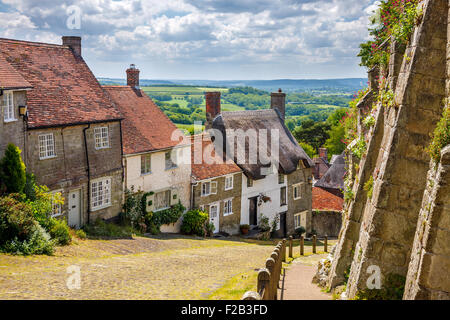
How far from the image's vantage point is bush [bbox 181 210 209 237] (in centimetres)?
2864

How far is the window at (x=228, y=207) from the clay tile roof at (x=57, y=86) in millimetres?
10884

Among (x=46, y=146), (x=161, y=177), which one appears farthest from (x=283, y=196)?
(x=46, y=146)

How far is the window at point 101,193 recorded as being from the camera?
23.6 metres

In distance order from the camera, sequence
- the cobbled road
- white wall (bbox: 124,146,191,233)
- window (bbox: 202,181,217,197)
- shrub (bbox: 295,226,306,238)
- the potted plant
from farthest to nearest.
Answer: shrub (bbox: 295,226,306,238) < the potted plant < window (bbox: 202,181,217,197) < white wall (bbox: 124,146,191,233) < the cobbled road

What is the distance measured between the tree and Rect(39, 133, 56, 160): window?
2.39 meters

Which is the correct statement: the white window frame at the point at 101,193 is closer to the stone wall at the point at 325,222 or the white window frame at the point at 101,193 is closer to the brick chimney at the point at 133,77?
the brick chimney at the point at 133,77

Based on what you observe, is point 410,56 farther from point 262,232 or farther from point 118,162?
point 262,232

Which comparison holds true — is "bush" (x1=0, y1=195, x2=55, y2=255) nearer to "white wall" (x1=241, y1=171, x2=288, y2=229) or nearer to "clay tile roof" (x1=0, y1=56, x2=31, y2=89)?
"clay tile roof" (x1=0, y1=56, x2=31, y2=89)

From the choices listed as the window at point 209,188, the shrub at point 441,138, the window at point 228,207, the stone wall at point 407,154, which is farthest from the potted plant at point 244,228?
the shrub at point 441,138

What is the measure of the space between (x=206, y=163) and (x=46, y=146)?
13.0m

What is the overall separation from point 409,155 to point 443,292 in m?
2.87

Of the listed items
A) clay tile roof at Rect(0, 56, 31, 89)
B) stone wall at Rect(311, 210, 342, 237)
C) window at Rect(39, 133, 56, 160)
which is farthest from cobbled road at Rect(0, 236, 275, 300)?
stone wall at Rect(311, 210, 342, 237)

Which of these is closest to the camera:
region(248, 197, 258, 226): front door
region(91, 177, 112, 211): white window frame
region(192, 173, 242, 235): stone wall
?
region(91, 177, 112, 211): white window frame
